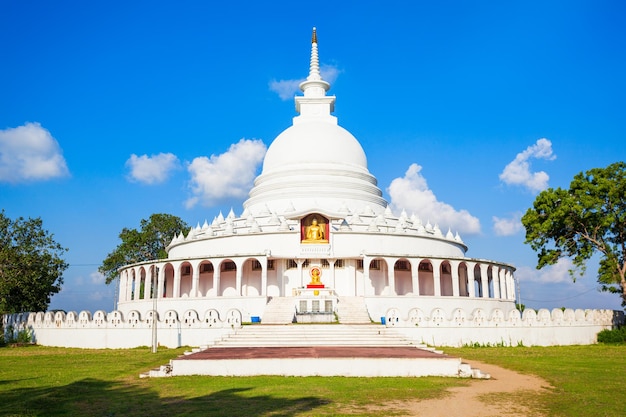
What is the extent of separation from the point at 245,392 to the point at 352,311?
1821 cm

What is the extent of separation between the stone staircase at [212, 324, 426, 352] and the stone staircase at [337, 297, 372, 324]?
4.04 metres

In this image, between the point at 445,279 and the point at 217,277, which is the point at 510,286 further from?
the point at 217,277

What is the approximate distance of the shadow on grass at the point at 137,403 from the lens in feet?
39.0

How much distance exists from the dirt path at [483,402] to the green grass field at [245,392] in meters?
0.47

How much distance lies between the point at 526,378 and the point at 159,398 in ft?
37.1

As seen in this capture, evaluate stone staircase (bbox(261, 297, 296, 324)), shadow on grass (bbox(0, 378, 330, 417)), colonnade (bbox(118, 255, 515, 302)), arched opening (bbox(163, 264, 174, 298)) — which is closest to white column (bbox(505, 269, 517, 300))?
colonnade (bbox(118, 255, 515, 302))

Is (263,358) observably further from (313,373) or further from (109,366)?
(109,366)

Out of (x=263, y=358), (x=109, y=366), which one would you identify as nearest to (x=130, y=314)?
(x=109, y=366)

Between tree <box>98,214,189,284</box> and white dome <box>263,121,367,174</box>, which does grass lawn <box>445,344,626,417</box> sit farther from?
tree <box>98,214,189,284</box>

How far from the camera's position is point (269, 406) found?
486 inches

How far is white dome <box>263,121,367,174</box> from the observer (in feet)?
160

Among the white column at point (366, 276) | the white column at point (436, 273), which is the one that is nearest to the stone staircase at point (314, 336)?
the white column at point (366, 276)

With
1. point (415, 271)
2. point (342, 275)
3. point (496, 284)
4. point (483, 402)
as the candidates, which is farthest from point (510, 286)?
point (483, 402)

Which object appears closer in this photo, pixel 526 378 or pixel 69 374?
pixel 526 378
